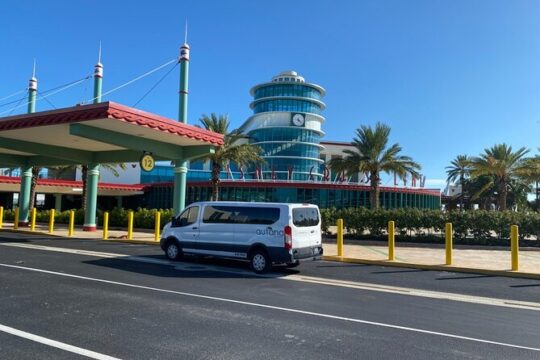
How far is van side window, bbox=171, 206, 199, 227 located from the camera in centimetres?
1393

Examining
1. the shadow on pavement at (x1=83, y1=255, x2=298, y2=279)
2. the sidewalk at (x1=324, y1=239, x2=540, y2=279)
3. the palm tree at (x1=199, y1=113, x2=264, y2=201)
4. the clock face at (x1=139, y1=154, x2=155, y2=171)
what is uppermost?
the palm tree at (x1=199, y1=113, x2=264, y2=201)

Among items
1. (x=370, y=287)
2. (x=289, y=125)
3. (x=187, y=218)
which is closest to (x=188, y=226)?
(x=187, y=218)

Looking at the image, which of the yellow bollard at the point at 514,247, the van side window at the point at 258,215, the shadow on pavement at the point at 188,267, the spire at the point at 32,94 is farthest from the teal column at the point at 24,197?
the yellow bollard at the point at 514,247

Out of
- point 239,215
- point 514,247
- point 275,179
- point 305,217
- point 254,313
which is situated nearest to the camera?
point 254,313

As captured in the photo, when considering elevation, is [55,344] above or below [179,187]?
below

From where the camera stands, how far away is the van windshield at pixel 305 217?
12283mm

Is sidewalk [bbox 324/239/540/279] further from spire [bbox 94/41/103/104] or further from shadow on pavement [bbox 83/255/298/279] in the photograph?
spire [bbox 94/41/103/104]

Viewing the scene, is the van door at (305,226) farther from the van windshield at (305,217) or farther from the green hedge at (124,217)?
the green hedge at (124,217)

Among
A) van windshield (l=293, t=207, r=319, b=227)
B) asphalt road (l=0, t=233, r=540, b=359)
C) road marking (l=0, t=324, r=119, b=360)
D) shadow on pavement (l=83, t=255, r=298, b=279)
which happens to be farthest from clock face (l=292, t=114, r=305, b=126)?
road marking (l=0, t=324, r=119, b=360)

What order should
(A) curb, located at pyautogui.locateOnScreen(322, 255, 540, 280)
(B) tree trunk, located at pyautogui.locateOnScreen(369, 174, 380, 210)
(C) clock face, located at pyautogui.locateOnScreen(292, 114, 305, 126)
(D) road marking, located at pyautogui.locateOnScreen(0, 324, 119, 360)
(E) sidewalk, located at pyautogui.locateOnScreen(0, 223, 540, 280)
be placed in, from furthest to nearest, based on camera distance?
(C) clock face, located at pyautogui.locateOnScreen(292, 114, 305, 126)
(B) tree trunk, located at pyautogui.locateOnScreen(369, 174, 380, 210)
(E) sidewalk, located at pyautogui.locateOnScreen(0, 223, 540, 280)
(A) curb, located at pyautogui.locateOnScreen(322, 255, 540, 280)
(D) road marking, located at pyautogui.locateOnScreen(0, 324, 119, 360)

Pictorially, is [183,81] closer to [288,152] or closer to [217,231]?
[217,231]

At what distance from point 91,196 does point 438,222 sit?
18.0m

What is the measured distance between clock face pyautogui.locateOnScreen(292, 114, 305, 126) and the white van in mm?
54518

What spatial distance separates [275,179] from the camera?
47719 millimetres
